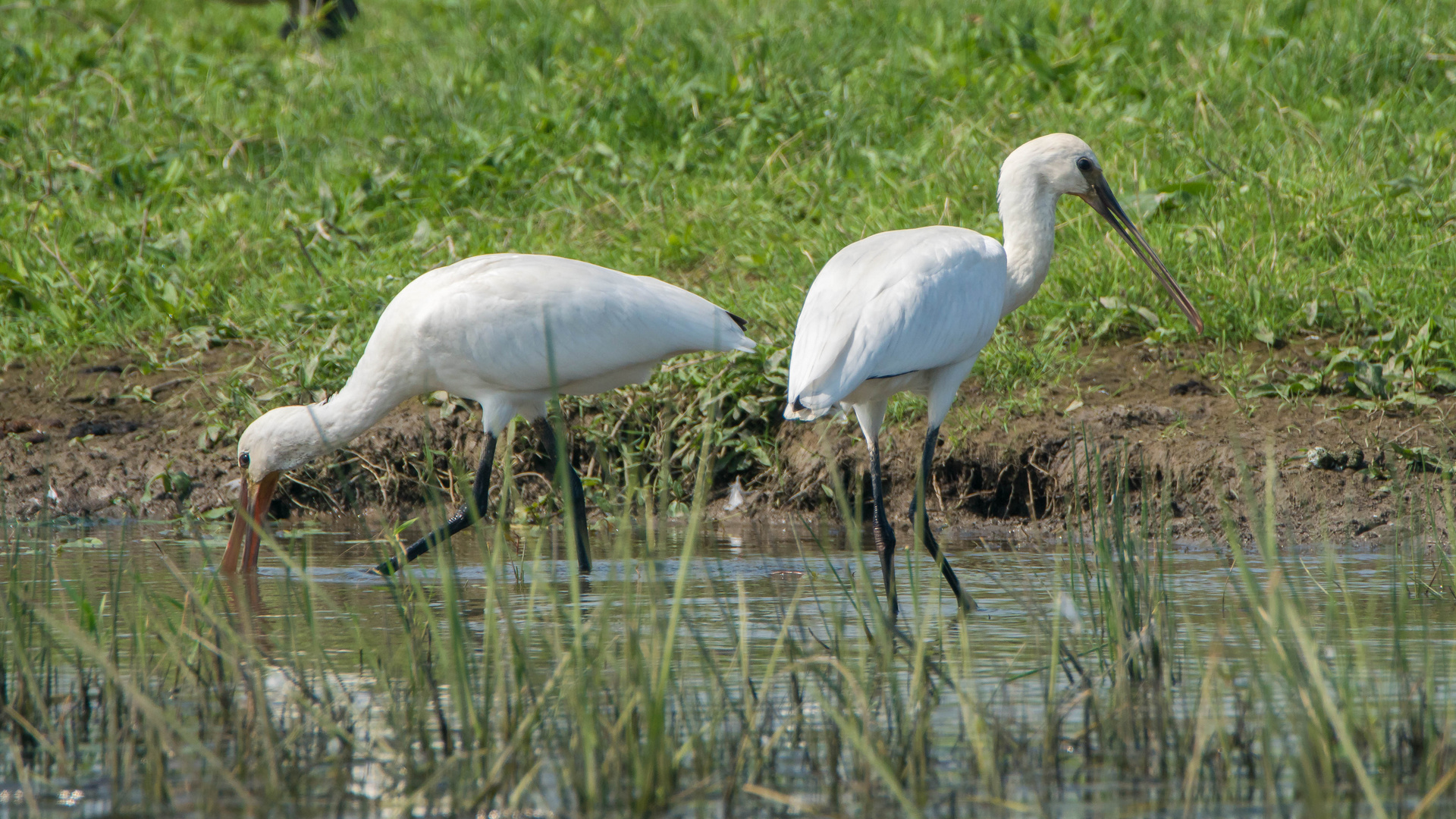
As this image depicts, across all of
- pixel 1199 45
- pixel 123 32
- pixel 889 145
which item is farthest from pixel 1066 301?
pixel 123 32

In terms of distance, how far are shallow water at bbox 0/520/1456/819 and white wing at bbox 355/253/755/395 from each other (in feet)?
2.10

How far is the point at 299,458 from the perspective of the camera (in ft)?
18.7

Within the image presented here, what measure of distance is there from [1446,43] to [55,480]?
21.8 feet

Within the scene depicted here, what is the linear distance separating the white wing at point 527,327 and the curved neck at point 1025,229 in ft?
2.86

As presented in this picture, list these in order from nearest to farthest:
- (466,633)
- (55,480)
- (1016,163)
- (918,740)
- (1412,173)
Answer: (918,740) < (466,633) < (1016,163) < (55,480) < (1412,173)

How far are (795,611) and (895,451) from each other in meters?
1.91

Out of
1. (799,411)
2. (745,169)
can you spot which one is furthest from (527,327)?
(745,169)

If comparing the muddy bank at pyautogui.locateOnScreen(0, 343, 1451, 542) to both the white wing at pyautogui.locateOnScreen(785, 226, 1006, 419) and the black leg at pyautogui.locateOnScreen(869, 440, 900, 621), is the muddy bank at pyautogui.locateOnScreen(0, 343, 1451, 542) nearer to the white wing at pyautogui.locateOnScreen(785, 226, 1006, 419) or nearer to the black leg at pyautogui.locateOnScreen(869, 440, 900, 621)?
the black leg at pyautogui.locateOnScreen(869, 440, 900, 621)

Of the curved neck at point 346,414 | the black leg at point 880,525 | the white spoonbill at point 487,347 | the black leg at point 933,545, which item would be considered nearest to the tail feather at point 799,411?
the black leg at point 933,545

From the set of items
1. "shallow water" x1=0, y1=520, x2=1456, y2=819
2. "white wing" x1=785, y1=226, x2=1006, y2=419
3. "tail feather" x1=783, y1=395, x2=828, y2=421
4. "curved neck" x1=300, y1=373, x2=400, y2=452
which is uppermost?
"white wing" x1=785, y1=226, x2=1006, y2=419

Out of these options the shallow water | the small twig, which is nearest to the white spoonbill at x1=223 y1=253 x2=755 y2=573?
the shallow water

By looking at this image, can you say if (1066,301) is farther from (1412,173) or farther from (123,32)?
(123,32)

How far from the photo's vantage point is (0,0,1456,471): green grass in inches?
262

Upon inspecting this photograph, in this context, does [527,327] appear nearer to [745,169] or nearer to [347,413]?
[347,413]
